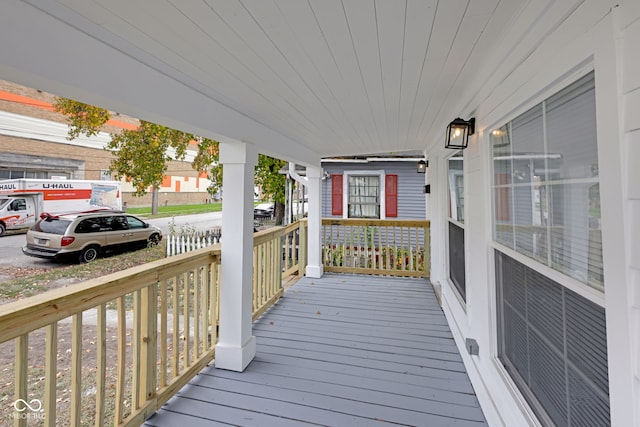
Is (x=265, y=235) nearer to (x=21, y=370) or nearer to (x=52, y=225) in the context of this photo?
(x=52, y=225)

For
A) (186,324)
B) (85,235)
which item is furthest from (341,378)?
(85,235)

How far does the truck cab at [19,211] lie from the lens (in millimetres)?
2500

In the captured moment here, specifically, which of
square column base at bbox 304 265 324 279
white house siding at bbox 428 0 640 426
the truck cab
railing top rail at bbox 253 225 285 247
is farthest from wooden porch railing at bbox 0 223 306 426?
square column base at bbox 304 265 324 279

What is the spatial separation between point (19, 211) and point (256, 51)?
2.81 m

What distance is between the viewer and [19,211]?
262cm

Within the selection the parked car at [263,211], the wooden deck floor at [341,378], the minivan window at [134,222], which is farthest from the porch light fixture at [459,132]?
the parked car at [263,211]

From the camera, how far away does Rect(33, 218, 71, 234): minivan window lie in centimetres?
280

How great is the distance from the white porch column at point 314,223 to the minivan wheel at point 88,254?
298cm

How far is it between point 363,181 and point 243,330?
5.82 m

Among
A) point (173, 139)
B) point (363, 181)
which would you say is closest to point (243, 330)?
point (173, 139)

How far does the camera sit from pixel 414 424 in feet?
5.95

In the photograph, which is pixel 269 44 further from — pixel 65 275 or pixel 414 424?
pixel 65 275

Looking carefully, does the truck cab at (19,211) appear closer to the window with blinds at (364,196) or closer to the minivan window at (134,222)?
the minivan window at (134,222)

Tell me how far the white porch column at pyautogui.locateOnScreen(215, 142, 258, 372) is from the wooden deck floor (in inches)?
8.1
